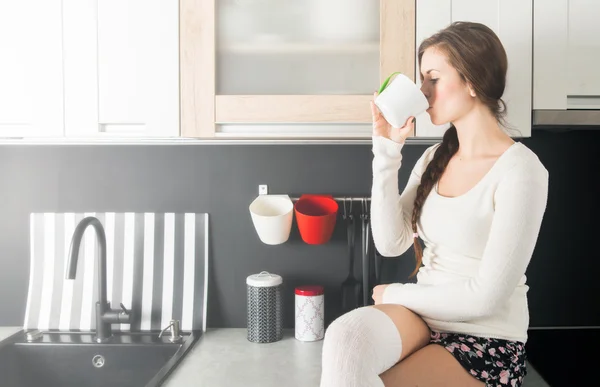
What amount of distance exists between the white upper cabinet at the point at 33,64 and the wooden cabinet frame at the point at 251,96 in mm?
324

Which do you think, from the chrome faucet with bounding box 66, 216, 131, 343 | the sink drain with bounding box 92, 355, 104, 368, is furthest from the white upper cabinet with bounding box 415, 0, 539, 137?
the sink drain with bounding box 92, 355, 104, 368

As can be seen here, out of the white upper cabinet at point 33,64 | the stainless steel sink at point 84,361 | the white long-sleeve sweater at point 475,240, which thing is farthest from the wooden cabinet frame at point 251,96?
the stainless steel sink at point 84,361

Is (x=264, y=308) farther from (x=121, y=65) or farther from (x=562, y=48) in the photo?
(x=562, y=48)

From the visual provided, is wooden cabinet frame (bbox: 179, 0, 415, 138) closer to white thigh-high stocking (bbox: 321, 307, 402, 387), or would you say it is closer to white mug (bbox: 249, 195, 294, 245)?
white mug (bbox: 249, 195, 294, 245)

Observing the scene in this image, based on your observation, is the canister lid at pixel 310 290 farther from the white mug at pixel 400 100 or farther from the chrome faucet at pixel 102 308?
the white mug at pixel 400 100

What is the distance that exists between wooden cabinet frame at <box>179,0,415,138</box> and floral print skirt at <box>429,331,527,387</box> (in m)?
0.57

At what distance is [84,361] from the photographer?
1730 millimetres

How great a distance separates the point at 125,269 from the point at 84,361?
304mm

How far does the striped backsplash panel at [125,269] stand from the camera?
1.85 meters

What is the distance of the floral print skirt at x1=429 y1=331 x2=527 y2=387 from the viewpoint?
3.96 feet

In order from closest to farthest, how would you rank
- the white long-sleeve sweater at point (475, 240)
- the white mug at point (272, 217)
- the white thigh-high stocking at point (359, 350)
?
1. the white thigh-high stocking at point (359, 350)
2. the white long-sleeve sweater at point (475, 240)
3. the white mug at point (272, 217)

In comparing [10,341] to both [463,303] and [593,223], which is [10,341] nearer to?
[463,303]

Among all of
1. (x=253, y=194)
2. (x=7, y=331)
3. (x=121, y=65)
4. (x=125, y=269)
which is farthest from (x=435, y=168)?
(x=7, y=331)

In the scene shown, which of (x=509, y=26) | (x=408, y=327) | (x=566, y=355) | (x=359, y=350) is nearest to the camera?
(x=359, y=350)
